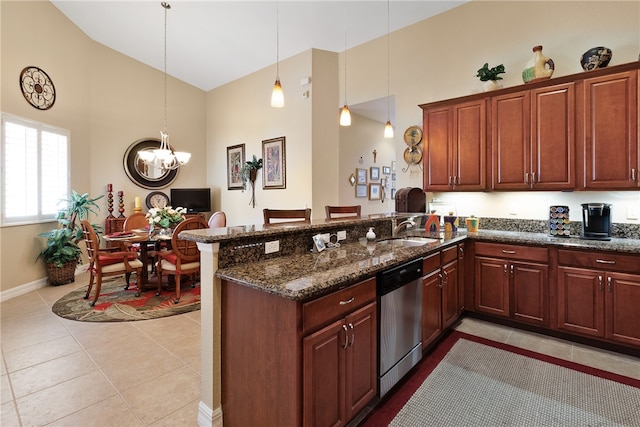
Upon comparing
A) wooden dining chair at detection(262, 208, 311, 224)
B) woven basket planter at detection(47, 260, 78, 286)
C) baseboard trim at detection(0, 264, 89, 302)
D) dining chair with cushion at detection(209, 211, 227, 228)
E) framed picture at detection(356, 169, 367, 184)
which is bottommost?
baseboard trim at detection(0, 264, 89, 302)

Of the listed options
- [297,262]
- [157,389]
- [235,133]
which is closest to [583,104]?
[297,262]

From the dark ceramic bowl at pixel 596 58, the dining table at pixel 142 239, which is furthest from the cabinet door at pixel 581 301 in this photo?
the dining table at pixel 142 239

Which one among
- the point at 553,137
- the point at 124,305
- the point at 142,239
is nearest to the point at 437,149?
the point at 553,137

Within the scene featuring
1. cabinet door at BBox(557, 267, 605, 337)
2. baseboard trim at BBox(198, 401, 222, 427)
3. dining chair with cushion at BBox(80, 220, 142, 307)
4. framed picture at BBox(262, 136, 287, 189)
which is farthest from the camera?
framed picture at BBox(262, 136, 287, 189)

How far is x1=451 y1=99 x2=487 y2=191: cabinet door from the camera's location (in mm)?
3354

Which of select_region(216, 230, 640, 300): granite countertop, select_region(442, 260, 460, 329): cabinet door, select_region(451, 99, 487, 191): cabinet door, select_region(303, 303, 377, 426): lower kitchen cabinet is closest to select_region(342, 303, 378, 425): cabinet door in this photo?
select_region(303, 303, 377, 426): lower kitchen cabinet

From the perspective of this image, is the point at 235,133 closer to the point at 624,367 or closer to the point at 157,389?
the point at 157,389

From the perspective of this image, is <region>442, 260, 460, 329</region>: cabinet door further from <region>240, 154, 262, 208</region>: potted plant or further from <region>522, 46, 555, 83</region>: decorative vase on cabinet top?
<region>240, 154, 262, 208</region>: potted plant

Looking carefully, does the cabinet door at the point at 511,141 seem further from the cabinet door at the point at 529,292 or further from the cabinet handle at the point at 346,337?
the cabinet handle at the point at 346,337

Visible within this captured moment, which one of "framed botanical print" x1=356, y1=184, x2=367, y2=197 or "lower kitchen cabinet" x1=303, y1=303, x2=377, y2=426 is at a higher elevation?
"framed botanical print" x1=356, y1=184, x2=367, y2=197

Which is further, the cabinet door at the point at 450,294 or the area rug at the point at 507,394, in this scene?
the cabinet door at the point at 450,294

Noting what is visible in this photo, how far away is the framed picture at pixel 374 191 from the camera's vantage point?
6.33 metres

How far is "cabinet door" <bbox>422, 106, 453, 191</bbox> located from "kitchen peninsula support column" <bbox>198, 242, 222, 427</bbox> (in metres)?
2.90

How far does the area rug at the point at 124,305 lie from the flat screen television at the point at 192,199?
8.34 ft
